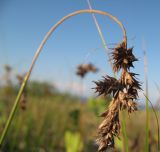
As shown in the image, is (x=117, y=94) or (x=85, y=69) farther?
(x=85, y=69)

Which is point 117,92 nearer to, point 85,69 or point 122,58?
point 122,58

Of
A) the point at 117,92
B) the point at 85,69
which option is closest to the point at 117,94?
the point at 117,92

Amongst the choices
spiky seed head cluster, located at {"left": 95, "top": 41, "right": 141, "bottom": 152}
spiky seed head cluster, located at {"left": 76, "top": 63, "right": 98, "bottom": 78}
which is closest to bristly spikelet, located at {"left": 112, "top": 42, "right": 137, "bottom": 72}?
spiky seed head cluster, located at {"left": 95, "top": 41, "right": 141, "bottom": 152}

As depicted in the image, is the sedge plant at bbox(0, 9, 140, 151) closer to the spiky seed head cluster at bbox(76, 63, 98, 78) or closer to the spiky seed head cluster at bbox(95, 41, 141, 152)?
the spiky seed head cluster at bbox(95, 41, 141, 152)

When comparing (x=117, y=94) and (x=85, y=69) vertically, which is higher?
(x=85, y=69)

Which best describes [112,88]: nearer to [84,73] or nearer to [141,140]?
[84,73]

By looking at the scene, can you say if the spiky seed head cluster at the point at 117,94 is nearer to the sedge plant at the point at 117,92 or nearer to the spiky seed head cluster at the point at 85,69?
the sedge plant at the point at 117,92
